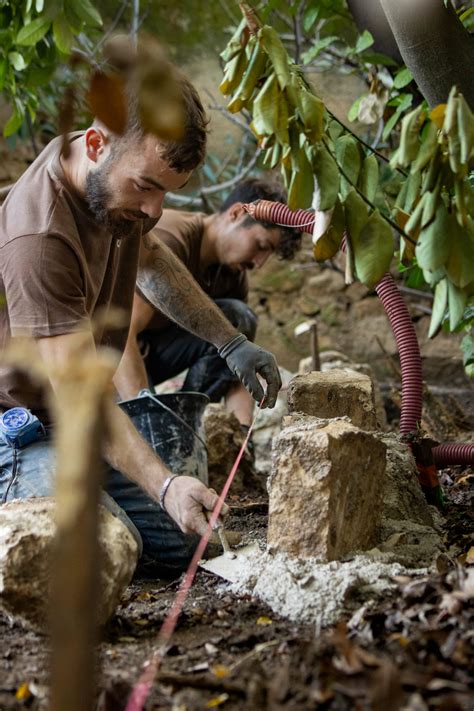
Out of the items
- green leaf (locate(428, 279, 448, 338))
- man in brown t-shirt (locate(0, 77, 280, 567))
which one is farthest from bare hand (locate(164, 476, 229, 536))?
green leaf (locate(428, 279, 448, 338))

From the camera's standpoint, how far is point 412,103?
3158 mm

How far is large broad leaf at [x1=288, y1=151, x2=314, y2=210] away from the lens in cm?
171

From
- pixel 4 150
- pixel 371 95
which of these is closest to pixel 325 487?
pixel 371 95

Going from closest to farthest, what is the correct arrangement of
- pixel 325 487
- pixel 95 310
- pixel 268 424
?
1. pixel 325 487
2. pixel 95 310
3. pixel 268 424

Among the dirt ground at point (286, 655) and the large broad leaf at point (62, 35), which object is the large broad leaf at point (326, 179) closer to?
the dirt ground at point (286, 655)

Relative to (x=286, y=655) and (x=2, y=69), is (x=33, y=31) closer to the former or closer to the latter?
(x=2, y=69)

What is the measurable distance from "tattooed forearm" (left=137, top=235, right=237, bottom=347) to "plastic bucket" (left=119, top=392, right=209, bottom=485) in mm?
302

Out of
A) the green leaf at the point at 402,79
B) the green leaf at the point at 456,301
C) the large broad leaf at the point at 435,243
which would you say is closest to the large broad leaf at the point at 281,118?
the large broad leaf at the point at 435,243

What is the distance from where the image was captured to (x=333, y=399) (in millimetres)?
2525

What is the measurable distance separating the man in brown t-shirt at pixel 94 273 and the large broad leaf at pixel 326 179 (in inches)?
25.3

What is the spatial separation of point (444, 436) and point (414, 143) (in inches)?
92.5

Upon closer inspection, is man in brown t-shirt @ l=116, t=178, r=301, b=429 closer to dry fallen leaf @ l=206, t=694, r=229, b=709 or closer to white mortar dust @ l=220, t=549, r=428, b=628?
white mortar dust @ l=220, t=549, r=428, b=628

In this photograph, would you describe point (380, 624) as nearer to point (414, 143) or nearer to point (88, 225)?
point (414, 143)

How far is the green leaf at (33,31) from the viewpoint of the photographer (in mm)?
2842
